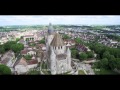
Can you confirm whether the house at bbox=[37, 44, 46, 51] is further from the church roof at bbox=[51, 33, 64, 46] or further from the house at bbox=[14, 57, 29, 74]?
the house at bbox=[14, 57, 29, 74]

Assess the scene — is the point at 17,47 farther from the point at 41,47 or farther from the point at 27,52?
the point at 41,47

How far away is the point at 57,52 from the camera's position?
5.91m

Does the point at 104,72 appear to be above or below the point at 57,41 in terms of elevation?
below

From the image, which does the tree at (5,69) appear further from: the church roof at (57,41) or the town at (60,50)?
the church roof at (57,41)

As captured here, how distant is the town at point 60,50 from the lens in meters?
5.76

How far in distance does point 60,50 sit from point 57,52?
0.29 feet

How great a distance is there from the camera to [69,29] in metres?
5.97

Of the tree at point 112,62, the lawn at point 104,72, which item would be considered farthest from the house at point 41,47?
the tree at point 112,62

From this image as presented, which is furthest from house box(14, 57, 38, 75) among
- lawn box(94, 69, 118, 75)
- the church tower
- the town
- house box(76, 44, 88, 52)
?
lawn box(94, 69, 118, 75)

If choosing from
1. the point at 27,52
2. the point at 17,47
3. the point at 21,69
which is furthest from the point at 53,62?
the point at 17,47
